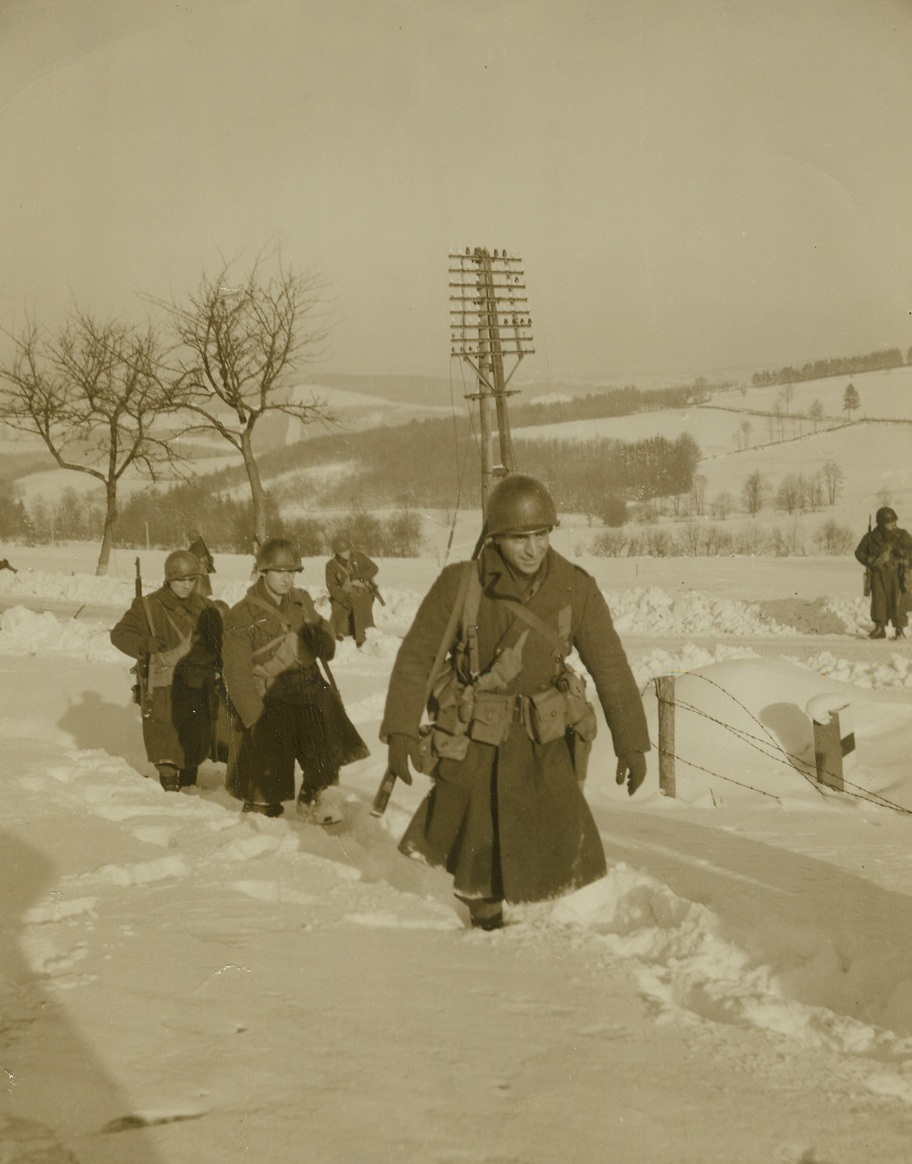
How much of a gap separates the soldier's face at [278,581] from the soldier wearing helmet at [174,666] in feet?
4.42

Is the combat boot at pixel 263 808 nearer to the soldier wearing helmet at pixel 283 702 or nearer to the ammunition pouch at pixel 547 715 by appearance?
the soldier wearing helmet at pixel 283 702

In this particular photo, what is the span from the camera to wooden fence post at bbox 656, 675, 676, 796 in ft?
30.2

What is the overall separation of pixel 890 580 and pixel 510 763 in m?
14.8

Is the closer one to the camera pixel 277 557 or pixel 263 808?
pixel 277 557

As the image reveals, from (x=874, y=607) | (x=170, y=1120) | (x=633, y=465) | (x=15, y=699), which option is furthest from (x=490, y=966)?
(x=633, y=465)

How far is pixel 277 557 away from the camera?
7.05 meters

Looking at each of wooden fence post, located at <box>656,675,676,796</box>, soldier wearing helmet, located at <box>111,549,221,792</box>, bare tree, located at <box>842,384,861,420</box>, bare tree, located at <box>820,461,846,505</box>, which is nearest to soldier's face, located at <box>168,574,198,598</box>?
soldier wearing helmet, located at <box>111,549,221,792</box>

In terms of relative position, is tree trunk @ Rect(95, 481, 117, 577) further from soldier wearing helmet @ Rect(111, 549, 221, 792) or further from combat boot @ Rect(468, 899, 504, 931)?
combat boot @ Rect(468, 899, 504, 931)

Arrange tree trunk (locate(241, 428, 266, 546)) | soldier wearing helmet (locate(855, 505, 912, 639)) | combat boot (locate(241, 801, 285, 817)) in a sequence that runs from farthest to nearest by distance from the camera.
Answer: tree trunk (locate(241, 428, 266, 546)) → soldier wearing helmet (locate(855, 505, 912, 639)) → combat boot (locate(241, 801, 285, 817))

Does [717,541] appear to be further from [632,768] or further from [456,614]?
[456,614]

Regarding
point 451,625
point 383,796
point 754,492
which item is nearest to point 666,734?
point 383,796

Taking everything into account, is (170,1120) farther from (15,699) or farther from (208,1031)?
(15,699)

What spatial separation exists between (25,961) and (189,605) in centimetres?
478

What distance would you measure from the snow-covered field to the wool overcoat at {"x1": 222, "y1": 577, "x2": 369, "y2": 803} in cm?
41
